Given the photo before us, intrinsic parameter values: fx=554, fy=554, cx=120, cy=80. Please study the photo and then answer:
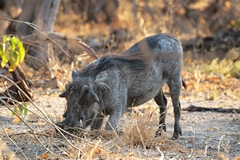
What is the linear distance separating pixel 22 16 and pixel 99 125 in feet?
14.6

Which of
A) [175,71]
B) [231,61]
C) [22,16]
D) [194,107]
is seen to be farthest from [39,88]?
[231,61]

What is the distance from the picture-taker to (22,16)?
9195 mm

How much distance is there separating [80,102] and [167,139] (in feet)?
2.93

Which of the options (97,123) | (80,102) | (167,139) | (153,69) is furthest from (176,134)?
(80,102)

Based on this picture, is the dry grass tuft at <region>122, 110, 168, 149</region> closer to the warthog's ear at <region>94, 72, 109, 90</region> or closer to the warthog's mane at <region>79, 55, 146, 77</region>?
the warthog's ear at <region>94, 72, 109, 90</region>

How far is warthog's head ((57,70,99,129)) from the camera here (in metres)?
4.88

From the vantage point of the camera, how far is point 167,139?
516 cm

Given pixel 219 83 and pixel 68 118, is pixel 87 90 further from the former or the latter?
pixel 219 83

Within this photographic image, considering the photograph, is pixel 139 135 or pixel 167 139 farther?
pixel 167 139

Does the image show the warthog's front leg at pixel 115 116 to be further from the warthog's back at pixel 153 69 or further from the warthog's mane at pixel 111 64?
the warthog's mane at pixel 111 64

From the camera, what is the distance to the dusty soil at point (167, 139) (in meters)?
4.54

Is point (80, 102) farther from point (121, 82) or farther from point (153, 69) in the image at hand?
point (153, 69)

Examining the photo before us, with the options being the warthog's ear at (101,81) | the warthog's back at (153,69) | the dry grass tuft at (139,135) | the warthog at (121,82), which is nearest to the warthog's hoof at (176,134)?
the warthog at (121,82)

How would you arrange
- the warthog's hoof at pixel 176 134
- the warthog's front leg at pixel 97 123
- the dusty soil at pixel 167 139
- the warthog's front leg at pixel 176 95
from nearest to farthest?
the dusty soil at pixel 167 139 → the warthog's front leg at pixel 97 123 → the warthog's hoof at pixel 176 134 → the warthog's front leg at pixel 176 95
